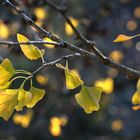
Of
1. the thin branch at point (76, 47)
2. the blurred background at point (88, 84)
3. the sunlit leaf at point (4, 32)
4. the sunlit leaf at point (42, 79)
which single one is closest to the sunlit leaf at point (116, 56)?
the blurred background at point (88, 84)

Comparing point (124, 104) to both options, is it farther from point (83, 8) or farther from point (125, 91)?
point (83, 8)

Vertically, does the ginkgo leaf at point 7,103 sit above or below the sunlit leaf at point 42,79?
above

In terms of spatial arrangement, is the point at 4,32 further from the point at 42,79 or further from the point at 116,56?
the point at 116,56

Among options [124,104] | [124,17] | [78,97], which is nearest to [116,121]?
[124,104]

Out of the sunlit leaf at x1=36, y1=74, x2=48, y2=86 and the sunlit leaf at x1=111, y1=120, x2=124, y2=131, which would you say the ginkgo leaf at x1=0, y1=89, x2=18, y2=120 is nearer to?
the sunlit leaf at x1=36, y1=74, x2=48, y2=86

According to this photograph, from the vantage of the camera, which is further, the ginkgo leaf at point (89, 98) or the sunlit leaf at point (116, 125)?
the sunlit leaf at point (116, 125)

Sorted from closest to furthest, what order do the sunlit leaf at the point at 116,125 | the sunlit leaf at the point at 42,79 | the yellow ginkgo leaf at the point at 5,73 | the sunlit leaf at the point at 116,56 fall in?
the yellow ginkgo leaf at the point at 5,73, the sunlit leaf at the point at 42,79, the sunlit leaf at the point at 116,56, the sunlit leaf at the point at 116,125

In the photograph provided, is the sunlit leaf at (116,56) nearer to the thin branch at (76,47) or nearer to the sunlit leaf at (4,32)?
the sunlit leaf at (4,32)

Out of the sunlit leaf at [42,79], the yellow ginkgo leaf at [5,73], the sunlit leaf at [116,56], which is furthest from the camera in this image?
the sunlit leaf at [116,56]
